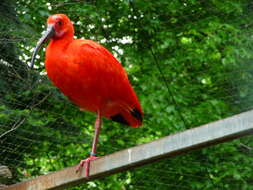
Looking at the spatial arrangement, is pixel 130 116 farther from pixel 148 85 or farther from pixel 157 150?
pixel 148 85

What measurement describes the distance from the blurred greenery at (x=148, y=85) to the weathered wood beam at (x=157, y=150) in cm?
157

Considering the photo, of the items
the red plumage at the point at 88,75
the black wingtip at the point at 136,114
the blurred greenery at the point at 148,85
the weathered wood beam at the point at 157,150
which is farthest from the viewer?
the blurred greenery at the point at 148,85

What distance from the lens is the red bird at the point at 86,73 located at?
3.36 metres

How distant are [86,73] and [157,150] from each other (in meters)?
0.97

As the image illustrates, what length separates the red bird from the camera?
11.0ft

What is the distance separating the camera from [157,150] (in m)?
2.60

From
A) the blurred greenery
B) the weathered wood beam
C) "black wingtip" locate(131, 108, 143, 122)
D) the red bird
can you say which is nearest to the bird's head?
the red bird

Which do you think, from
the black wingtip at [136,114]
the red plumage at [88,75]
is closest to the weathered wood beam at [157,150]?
the red plumage at [88,75]

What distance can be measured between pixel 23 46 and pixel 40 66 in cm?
37

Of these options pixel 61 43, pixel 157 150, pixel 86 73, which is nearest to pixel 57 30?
pixel 61 43

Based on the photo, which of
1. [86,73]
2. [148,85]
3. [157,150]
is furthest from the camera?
[148,85]

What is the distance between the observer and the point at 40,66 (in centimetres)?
512

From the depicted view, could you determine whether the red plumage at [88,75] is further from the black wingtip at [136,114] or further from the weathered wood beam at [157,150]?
the weathered wood beam at [157,150]

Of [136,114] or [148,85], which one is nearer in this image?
[136,114]
